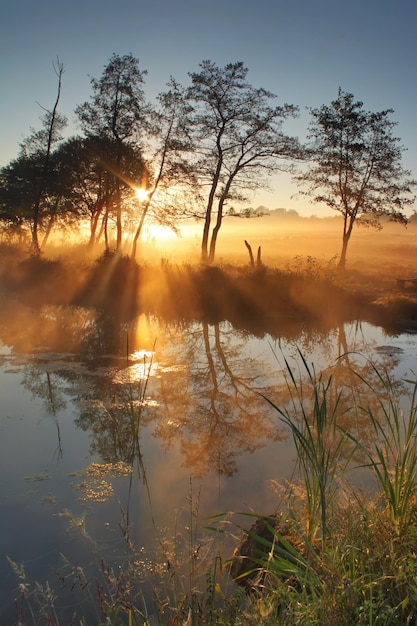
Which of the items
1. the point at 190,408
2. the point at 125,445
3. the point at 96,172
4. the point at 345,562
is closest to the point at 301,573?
the point at 345,562

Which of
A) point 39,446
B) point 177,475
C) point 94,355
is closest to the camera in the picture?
point 177,475

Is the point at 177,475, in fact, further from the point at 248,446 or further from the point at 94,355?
the point at 94,355

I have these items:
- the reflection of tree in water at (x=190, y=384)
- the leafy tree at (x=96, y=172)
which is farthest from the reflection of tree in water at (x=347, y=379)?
the leafy tree at (x=96, y=172)

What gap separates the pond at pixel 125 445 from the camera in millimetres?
4477

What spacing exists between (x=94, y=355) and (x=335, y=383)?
5.81 meters

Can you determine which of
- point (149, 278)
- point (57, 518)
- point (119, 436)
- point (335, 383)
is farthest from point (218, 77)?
point (57, 518)

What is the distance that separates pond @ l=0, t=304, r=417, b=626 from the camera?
4.48 m

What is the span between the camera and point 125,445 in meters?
6.81

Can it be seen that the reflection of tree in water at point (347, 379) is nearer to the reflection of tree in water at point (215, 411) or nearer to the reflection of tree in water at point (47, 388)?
the reflection of tree in water at point (215, 411)

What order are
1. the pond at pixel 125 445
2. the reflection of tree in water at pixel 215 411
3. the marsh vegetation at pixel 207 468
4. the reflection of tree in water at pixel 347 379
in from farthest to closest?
1. the reflection of tree in water at pixel 347 379
2. the reflection of tree in water at pixel 215 411
3. the pond at pixel 125 445
4. the marsh vegetation at pixel 207 468

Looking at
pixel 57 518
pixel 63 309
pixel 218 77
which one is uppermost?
pixel 218 77

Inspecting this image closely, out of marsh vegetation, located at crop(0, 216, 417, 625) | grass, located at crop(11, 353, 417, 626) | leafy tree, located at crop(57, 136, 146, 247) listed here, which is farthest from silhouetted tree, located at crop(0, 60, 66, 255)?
grass, located at crop(11, 353, 417, 626)

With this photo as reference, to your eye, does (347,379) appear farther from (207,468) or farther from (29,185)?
(29,185)

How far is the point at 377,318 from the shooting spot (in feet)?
58.1
